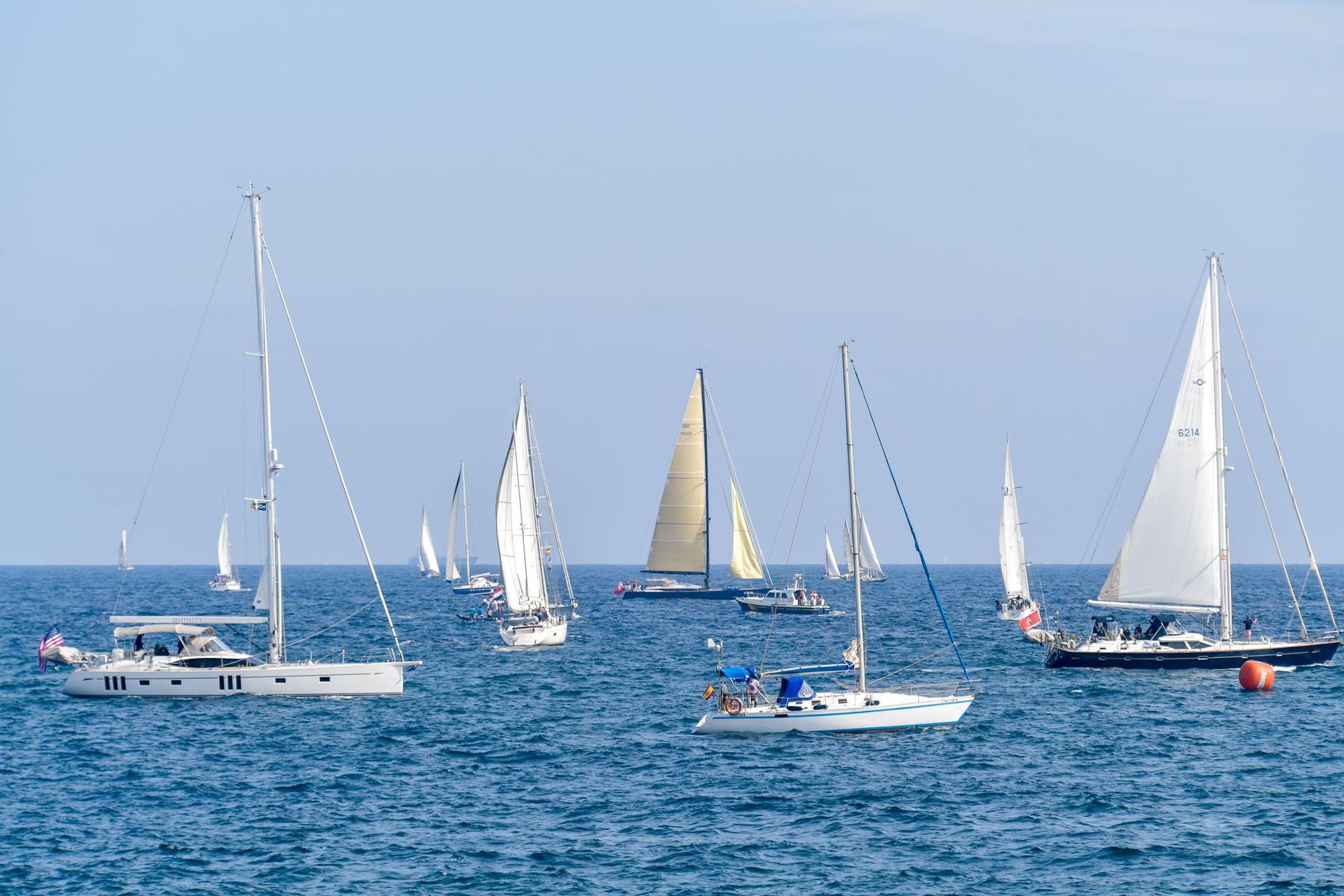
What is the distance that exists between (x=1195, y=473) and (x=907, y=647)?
836 inches

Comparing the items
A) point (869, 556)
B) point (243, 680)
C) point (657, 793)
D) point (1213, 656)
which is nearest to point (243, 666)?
point (243, 680)

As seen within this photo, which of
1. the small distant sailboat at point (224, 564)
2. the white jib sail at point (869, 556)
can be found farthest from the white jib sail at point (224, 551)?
the white jib sail at point (869, 556)

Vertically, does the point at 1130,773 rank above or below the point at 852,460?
below

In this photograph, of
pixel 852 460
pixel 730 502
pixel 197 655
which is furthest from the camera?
pixel 730 502

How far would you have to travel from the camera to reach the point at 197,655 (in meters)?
54.6

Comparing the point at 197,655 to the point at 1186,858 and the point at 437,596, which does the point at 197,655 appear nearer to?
the point at 1186,858

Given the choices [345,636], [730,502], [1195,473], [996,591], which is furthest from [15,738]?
[996,591]

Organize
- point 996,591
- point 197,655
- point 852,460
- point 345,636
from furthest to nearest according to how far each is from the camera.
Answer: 1. point 996,591
2. point 345,636
3. point 197,655
4. point 852,460

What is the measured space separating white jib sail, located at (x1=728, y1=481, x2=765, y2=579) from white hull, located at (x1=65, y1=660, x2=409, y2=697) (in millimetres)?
69243

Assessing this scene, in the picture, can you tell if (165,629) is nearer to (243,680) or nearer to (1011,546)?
(243,680)

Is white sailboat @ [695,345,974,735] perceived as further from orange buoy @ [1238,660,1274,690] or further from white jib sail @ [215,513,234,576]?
white jib sail @ [215,513,234,576]

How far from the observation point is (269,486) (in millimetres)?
54562

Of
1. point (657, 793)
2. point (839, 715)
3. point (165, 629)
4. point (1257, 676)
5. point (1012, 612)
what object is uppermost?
point (165, 629)

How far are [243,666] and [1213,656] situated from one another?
37121 millimetres
